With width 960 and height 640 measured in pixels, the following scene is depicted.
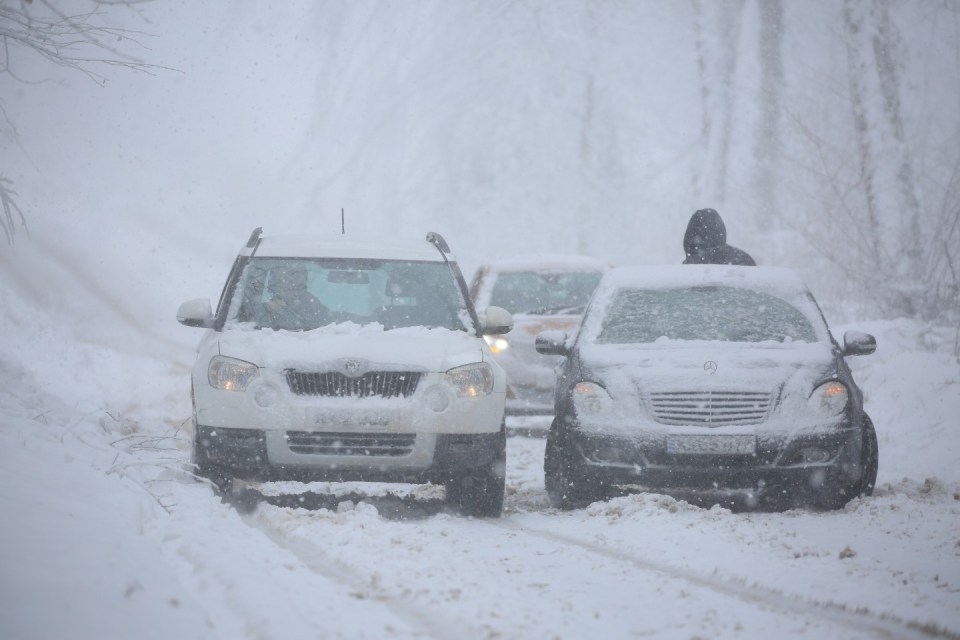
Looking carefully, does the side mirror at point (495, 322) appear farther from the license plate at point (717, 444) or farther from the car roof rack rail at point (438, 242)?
the license plate at point (717, 444)

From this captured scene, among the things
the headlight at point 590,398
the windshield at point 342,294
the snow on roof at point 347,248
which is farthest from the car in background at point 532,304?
the headlight at point 590,398

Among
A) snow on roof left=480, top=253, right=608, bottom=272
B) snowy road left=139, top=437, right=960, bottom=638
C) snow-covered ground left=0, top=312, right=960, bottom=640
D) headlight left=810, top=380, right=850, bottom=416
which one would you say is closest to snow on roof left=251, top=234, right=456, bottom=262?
snow-covered ground left=0, top=312, right=960, bottom=640

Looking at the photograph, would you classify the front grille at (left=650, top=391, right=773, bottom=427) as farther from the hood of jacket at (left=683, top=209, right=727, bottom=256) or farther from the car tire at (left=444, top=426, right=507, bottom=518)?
the hood of jacket at (left=683, top=209, right=727, bottom=256)

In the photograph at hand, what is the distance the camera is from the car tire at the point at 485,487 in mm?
7586

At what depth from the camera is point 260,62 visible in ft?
206

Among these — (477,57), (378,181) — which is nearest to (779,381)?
(378,181)

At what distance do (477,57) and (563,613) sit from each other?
5807 cm

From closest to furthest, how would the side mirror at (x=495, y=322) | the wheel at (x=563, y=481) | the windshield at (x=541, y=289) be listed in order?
the wheel at (x=563, y=481), the side mirror at (x=495, y=322), the windshield at (x=541, y=289)

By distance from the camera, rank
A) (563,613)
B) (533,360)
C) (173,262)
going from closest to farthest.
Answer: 1. (563,613)
2. (533,360)
3. (173,262)

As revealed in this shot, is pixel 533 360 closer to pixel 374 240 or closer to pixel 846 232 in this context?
pixel 374 240

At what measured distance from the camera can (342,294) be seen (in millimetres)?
8711

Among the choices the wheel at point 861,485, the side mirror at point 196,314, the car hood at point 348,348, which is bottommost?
the wheel at point 861,485

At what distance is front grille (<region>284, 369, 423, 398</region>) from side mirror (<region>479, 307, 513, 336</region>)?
40.4 inches

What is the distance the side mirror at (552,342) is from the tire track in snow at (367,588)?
259 centimetres
